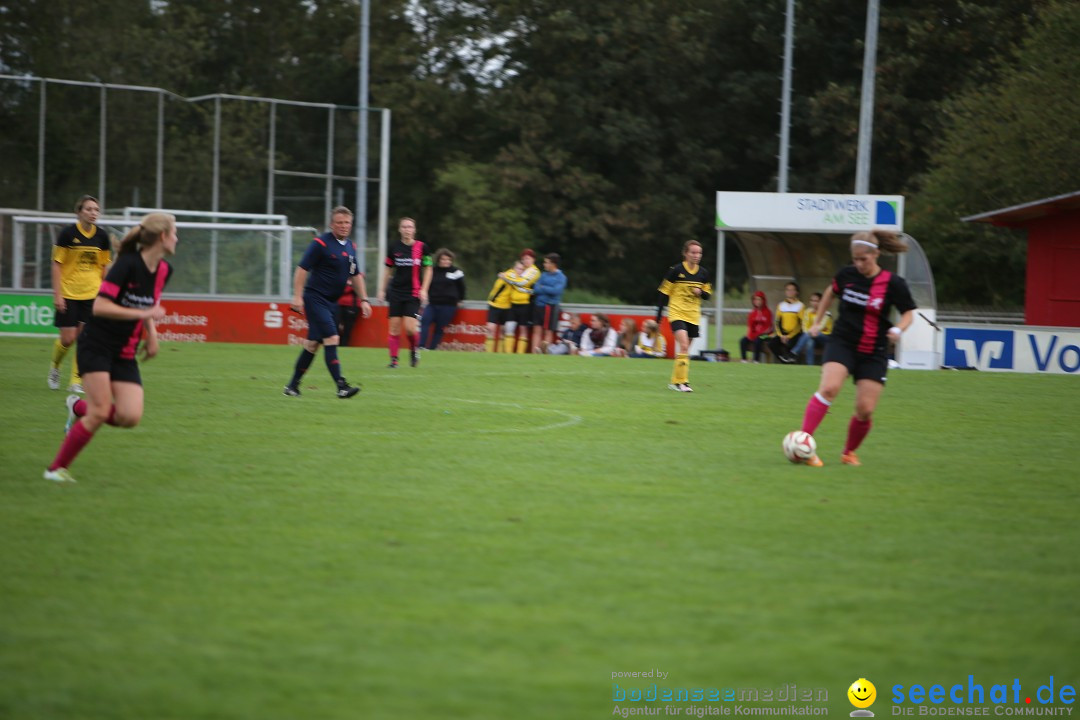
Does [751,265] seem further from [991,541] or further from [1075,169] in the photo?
[991,541]

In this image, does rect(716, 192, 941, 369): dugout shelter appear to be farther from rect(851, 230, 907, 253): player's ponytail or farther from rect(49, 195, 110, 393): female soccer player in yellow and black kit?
rect(851, 230, 907, 253): player's ponytail

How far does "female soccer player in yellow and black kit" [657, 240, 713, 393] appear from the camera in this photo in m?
16.5

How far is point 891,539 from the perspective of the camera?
7086 mm

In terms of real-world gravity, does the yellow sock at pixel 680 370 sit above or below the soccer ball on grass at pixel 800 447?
above

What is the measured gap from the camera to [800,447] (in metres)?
9.73

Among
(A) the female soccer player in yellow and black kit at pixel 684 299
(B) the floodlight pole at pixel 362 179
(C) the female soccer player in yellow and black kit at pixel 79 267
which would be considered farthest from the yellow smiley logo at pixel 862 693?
(B) the floodlight pole at pixel 362 179

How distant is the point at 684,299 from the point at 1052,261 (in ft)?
45.4

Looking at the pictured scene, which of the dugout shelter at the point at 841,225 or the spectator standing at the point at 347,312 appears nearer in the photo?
the dugout shelter at the point at 841,225

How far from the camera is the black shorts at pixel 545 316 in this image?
24.9 meters

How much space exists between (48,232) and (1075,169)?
29.7m

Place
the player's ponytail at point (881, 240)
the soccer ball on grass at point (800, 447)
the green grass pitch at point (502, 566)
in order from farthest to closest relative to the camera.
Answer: the soccer ball on grass at point (800, 447)
the player's ponytail at point (881, 240)
the green grass pitch at point (502, 566)

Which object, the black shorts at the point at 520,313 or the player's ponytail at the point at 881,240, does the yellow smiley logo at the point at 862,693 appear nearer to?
the player's ponytail at the point at 881,240

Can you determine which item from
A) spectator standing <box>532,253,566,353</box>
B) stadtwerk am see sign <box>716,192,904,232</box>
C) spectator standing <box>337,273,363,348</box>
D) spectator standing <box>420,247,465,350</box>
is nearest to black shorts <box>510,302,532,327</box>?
spectator standing <box>532,253,566,353</box>

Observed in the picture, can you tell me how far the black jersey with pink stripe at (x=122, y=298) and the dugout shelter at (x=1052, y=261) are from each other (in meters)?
22.2
